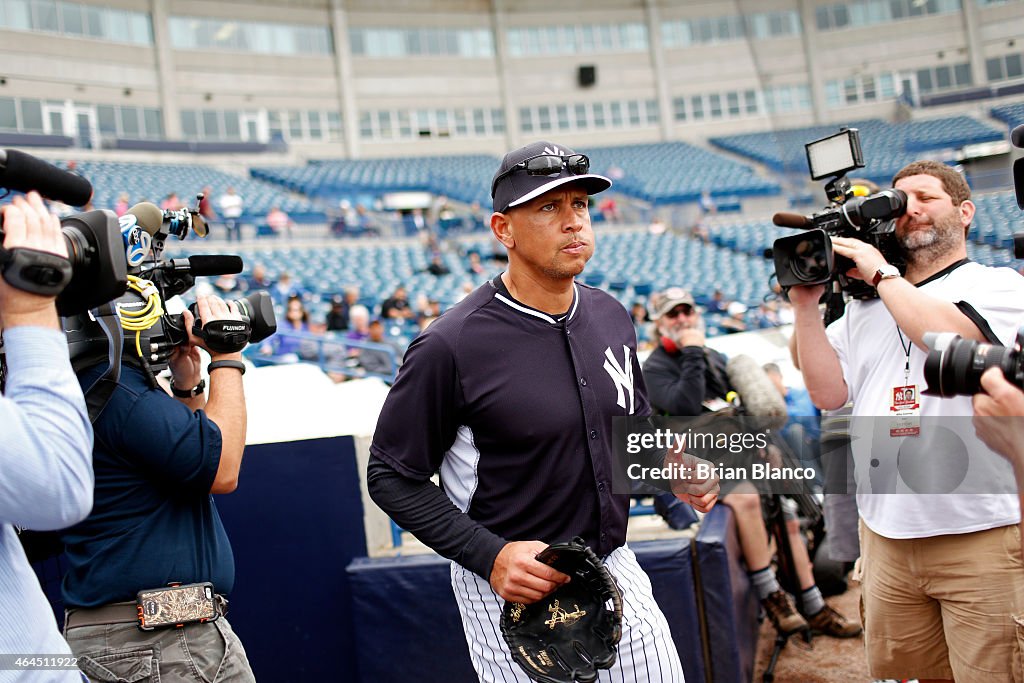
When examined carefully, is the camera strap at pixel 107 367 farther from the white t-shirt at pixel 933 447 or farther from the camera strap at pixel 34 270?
the white t-shirt at pixel 933 447

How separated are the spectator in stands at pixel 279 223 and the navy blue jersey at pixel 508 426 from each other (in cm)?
1983

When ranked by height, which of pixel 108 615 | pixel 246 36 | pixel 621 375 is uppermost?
pixel 246 36

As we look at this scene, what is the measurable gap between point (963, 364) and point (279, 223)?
821 inches

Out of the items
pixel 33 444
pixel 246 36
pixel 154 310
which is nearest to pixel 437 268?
pixel 154 310

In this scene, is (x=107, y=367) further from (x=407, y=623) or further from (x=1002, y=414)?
(x=1002, y=414)

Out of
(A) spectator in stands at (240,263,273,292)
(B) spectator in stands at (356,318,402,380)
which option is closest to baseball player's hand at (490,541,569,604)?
(B) spectator in stands at (356,318,402,380)

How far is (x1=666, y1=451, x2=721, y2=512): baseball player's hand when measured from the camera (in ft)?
7.41

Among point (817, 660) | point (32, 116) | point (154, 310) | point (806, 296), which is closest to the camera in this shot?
point (154, 310)

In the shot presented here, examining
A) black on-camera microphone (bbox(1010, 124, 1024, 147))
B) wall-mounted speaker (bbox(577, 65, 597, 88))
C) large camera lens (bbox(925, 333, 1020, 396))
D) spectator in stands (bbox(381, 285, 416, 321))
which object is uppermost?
wall-mounted speaker (bbox(577, 65, 597, 88))

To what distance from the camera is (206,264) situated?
8.71ft

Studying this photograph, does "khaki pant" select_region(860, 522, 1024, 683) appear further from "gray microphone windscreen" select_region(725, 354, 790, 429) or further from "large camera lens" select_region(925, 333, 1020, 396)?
"gray microphone windscreen" select_region(725, 354, 790, 429)

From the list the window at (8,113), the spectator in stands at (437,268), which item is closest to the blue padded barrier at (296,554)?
the spectator in stands at (437,268)

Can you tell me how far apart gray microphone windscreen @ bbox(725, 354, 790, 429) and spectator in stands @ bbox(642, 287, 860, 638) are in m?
0.06

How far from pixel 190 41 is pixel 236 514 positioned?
3044 centimetres
